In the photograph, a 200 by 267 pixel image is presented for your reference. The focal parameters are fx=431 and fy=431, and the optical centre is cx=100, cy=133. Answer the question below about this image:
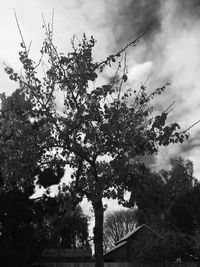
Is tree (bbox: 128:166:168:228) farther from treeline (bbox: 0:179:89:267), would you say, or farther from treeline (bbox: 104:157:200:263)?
treeline (bbox: 0:179:89:267)

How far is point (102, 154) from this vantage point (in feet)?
38.4

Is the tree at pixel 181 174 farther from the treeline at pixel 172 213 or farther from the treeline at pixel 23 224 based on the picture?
the treeline at pixel 23 224

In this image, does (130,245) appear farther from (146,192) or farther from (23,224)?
(146,192)

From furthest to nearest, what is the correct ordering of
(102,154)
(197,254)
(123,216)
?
1. (123,216)
2. (197,254)
3. (102,154)

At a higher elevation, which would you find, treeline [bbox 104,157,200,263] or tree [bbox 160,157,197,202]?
tree [bbox 160,157,197,202]

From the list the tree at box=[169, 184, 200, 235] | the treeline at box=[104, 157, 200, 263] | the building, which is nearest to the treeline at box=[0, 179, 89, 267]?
the treeline at box=[104, 157, 200, 263]

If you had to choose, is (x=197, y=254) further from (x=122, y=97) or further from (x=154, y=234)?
(x=122, y=97)

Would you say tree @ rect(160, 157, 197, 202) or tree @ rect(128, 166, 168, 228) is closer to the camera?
tree @ rect(128, 166, 168, 228)

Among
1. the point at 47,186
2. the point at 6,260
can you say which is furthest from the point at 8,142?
the point at 6,260

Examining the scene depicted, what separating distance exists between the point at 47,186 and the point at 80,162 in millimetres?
14310

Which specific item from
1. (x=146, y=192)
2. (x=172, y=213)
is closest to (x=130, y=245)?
(x=172, y=213)

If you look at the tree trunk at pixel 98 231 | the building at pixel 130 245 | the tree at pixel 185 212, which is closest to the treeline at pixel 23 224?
the tree trunk at pixel 98 231

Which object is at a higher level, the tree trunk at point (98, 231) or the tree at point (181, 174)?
the tree at point (181, 174)

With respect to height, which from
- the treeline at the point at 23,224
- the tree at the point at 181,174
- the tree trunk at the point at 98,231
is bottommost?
the tree trunk at the point at 98,231
